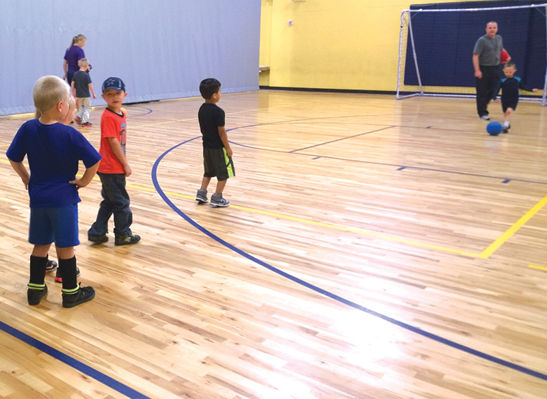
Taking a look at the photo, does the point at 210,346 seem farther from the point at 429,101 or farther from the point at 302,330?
the point at 429,101

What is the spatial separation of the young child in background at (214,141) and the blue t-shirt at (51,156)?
1.84m

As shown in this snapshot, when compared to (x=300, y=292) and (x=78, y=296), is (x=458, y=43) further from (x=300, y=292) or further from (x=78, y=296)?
(x=78, y=296)

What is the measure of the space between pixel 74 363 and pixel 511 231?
125 inches

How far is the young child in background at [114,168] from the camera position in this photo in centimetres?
336

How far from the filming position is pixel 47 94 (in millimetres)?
2463

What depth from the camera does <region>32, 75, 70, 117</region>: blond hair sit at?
96.9 inches

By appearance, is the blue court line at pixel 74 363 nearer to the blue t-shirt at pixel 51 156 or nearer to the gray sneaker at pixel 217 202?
the blue t-shirt at pixel 51 156

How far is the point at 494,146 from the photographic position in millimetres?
7812

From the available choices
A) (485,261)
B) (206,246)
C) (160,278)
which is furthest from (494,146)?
(160,278)

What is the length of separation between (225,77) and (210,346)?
15.2 m

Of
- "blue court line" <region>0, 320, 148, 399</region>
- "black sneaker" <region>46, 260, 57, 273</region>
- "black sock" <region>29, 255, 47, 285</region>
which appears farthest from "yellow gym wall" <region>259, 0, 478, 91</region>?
"blue court line" <region>0, 320, 148, 399</region>

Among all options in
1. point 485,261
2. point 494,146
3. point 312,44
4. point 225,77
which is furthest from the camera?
point 312,44

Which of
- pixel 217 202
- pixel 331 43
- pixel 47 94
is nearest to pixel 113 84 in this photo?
pixel 47 94

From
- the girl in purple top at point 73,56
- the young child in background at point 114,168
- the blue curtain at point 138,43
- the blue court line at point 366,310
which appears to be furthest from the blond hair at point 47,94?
the blue curtain at point 138,43
